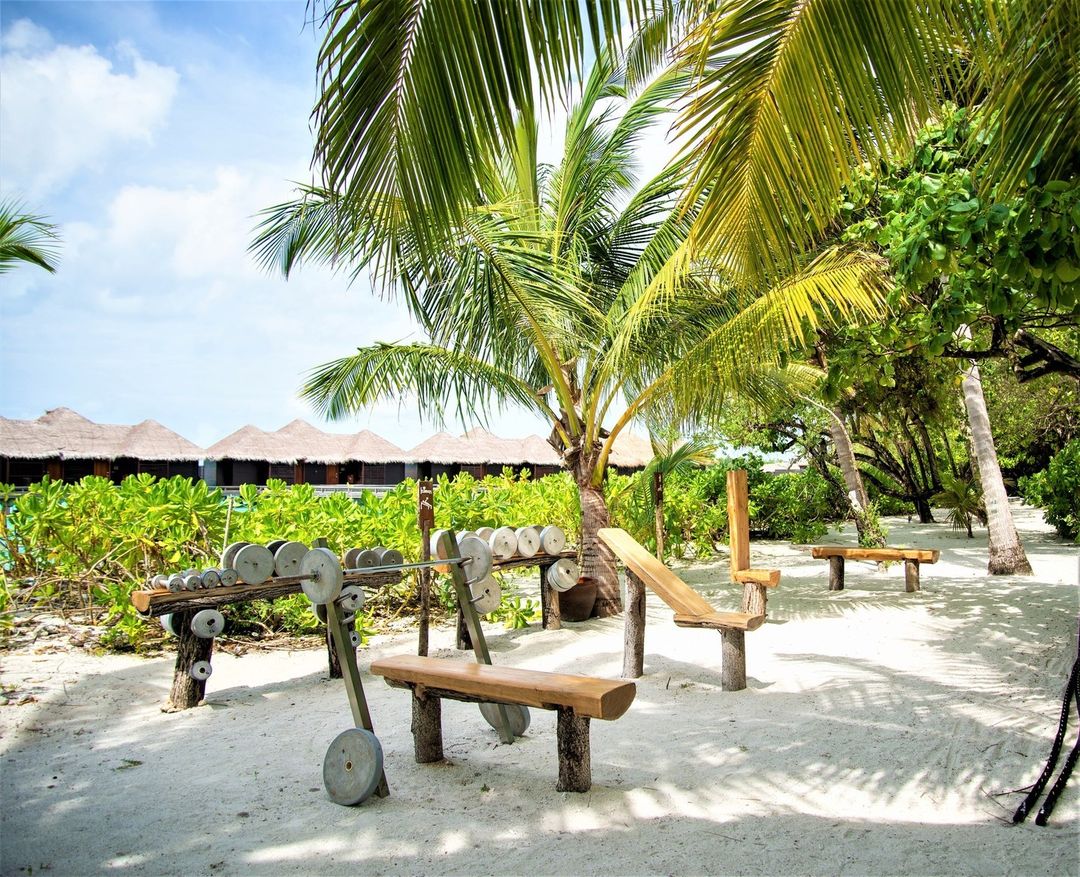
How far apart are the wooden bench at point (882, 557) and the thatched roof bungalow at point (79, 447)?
1600cm

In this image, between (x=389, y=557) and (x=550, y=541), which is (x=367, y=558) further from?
(x=550, y=541)

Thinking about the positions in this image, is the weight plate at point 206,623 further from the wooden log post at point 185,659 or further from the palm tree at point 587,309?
the palm tree at point 587,309

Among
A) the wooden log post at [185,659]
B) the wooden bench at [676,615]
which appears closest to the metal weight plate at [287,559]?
the wooden log post at [185,659]

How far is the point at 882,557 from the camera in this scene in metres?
7.93

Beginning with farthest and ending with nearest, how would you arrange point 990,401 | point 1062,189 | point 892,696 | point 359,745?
point 990,401, point 892,696, point 359,745, point 1062,189

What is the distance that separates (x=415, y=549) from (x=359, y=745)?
400 centimetres

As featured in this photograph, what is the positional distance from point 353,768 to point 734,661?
2505mm

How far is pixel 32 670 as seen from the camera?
4.95m

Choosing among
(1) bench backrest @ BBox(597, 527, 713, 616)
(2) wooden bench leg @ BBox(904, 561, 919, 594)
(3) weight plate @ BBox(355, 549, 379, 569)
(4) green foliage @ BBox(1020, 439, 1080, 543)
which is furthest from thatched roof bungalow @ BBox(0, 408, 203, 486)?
(4) green foliage @ BBox(1020, 439, 1080, 543)

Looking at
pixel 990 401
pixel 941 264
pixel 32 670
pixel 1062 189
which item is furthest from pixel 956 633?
pixel 990 401

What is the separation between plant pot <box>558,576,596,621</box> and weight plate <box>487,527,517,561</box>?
901mm

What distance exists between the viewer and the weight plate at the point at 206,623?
14.1 feet

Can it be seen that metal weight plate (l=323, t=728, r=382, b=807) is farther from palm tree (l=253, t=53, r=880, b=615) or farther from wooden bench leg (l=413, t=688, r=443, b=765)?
palm tree (l=253, t=53, r=880, b=615)

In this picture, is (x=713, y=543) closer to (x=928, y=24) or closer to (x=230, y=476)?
(x=928, y=24)
